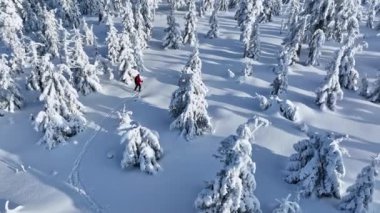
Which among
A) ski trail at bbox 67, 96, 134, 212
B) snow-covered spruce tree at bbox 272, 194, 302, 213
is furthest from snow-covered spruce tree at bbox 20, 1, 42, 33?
snow-covered spruce tree at bbox 272, 194, 302, 213

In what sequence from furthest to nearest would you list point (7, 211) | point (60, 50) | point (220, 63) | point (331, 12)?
point (60, 50), point (220, 63), point (331, 12), point (7, 211)

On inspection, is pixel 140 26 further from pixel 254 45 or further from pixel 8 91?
pixel 8 91

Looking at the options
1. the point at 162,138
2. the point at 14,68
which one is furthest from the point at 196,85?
A: the point at 14,68

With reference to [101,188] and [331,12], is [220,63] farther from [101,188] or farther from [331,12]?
[101,188]

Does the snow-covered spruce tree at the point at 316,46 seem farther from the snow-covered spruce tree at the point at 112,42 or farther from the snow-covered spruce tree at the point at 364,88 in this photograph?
the snow-covered spruce tree at the point at 112,42

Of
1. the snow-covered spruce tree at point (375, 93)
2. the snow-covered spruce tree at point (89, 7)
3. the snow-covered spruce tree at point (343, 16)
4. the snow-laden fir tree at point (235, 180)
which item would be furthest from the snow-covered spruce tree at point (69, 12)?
the snow-laden fir tree at point (235, 180)

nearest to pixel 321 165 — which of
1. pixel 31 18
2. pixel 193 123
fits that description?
pixel 193 123

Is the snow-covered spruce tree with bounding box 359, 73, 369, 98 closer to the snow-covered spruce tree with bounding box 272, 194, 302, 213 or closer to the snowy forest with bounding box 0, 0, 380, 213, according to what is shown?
the snowy forest with bounding box 0, 0, 380, 213
